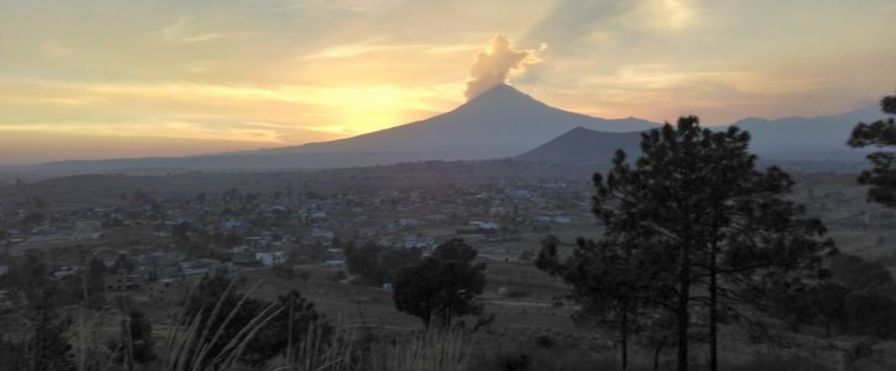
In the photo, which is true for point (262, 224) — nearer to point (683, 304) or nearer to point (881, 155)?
point (683, 304)

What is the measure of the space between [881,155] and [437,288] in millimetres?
14654

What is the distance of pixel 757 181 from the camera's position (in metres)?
10.7

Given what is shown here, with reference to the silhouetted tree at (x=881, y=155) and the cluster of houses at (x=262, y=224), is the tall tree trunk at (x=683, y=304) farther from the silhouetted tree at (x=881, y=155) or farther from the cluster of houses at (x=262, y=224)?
the cluster of houses at (x=262, y=224)

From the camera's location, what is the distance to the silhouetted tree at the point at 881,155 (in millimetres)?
9219

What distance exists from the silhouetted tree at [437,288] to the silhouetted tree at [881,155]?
13.8 metres

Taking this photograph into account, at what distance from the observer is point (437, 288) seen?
2180cm

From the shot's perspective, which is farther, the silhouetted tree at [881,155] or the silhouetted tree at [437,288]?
the silhouetted tree at [437,288]

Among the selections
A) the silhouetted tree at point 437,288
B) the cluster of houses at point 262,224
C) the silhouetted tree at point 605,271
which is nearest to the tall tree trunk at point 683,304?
the silhouetted tree at point 605,271

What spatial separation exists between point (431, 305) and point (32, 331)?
63.9ft

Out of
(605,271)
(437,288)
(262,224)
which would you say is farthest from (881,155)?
(262,224)

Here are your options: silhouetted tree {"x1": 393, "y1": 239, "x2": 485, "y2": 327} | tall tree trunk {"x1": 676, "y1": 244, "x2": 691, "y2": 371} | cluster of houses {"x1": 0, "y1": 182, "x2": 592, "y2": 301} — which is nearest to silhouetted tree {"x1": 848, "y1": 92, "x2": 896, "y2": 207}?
tall tree trunk {"x1": 676, "y1": 244, "x2": 691, "y2": 371}

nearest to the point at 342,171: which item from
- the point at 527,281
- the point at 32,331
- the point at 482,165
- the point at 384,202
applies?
the point at 482,165

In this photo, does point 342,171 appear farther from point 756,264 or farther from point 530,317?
point 756,264

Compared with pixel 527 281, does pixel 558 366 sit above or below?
above
